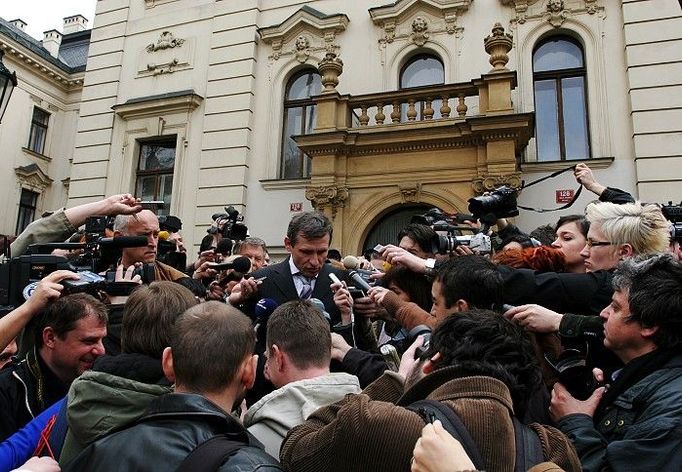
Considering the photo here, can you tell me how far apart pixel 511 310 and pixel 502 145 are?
719 cm

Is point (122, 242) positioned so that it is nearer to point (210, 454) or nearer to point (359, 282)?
point (359, 282)

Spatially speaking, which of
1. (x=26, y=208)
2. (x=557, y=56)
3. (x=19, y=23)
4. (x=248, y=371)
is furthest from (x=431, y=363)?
(x=19, y=23)

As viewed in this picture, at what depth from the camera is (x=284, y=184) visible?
11359 millimetres

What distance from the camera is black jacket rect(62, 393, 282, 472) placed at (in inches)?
61.0

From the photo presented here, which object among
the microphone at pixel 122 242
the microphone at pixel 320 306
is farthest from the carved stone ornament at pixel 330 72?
the microphone at pixel 320 306

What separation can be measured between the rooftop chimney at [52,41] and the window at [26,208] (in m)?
6.91

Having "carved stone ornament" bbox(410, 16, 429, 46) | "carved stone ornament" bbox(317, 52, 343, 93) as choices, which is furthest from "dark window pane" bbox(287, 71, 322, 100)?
"carved stone ornament" bbox(410, 16, 429, 46)

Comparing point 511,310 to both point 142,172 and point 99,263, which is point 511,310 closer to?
point 99,263

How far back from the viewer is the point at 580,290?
2.79m

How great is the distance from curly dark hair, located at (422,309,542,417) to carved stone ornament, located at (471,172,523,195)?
7.44 meters

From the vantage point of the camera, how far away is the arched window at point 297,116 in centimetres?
1176

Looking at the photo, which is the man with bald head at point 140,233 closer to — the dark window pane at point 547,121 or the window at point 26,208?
the dark window pane at point 547,121

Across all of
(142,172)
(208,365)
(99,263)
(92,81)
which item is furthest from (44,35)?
(208,365)

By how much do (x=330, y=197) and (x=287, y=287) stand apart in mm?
6213
